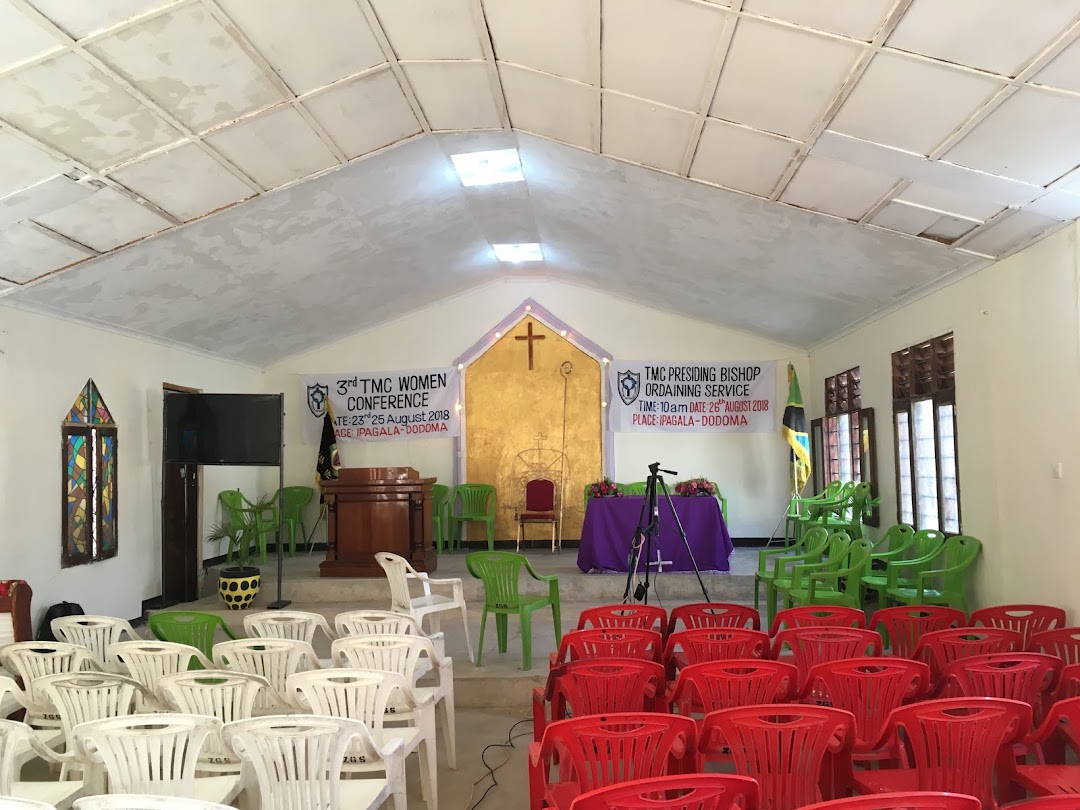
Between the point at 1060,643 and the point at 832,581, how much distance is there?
2.61m

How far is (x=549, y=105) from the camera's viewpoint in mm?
5598

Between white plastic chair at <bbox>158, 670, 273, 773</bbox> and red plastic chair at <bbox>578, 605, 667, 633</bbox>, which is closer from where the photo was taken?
white plastic chair at <bbox>158, 670, 273, 773</bbox>

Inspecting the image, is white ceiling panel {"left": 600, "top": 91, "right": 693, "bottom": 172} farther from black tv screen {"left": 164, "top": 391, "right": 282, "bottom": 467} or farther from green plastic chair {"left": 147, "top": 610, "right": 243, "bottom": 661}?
black tv screen {"left": 164, "top": 391, "right": 282, "bottom": 467}

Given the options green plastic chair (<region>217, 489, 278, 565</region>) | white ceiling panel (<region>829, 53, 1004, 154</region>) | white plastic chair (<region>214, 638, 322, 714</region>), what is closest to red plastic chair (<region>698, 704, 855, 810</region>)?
white plastic chair (<region>214, 638, 322, 714</region>)

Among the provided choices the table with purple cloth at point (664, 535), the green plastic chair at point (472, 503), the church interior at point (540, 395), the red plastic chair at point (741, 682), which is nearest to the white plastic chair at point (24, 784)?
the church interior at point (540, 395)

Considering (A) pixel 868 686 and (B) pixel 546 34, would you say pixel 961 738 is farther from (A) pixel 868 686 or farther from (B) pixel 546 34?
(B) pixel 546 34

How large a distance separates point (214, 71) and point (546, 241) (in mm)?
5360

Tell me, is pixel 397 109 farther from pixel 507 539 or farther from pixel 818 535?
pixel 507 539

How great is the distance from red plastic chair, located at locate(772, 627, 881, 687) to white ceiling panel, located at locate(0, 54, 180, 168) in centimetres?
423

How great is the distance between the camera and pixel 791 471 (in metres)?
11.0

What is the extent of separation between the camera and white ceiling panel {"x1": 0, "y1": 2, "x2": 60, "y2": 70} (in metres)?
3.75

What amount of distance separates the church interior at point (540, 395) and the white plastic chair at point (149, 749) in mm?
16

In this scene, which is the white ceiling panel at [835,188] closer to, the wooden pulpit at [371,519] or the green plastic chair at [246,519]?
the wooden pulpit at [371,519]

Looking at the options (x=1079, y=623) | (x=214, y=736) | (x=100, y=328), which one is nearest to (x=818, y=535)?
(x=1079, y=623)
